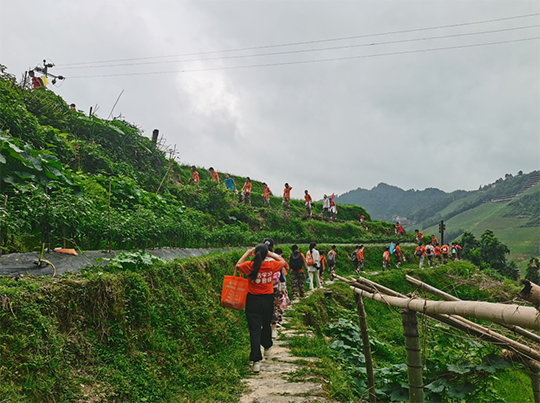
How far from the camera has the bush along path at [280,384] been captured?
4.26m

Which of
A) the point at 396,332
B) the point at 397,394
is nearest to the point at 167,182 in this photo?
the point at 396,332

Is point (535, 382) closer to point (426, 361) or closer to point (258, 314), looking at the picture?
point (426, 361)

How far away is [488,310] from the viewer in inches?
87.0

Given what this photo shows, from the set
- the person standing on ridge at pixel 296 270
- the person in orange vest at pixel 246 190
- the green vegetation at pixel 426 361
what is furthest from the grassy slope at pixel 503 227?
the green vegetation at pixel 426 361

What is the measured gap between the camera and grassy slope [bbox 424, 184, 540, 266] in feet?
317

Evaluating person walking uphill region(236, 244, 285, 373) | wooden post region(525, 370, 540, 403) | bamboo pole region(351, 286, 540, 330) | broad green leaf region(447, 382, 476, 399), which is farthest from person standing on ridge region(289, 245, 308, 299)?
Answer: bamboo pole region(351, 286, 540, 330)

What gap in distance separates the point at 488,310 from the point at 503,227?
140 m

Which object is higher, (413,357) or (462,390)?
(413,357)

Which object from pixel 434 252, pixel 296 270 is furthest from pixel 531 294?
pixel 434 252

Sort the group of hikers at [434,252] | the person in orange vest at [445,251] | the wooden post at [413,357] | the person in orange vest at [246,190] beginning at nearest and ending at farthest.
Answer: the wooden post at [413,357], the group of hikers at [434,252], the person in orange vest at [246,190], the person in orange vest at [445,251]

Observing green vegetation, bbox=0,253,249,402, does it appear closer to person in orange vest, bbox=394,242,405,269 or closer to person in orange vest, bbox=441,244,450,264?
person in orange vest, bbox=394,242,405,269

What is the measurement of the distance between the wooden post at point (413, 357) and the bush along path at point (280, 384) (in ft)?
3.89

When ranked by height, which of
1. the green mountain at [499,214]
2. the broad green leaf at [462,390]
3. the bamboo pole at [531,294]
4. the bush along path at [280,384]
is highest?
the green mountain at [499,214]

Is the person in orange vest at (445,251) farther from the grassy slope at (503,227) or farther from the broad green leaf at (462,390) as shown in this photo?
the grassy slope at (503,227)
